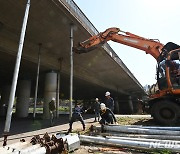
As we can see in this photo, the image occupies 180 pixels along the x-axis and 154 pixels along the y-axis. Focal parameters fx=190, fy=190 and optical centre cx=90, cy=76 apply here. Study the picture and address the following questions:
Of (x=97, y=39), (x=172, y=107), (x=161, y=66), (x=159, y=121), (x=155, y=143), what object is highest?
(x=97, y=39)

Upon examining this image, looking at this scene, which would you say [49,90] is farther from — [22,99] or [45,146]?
[45,146]

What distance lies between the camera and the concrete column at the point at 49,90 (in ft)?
56.2

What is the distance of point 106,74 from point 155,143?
21250mm

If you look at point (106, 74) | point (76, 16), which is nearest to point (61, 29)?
point (76, 16)

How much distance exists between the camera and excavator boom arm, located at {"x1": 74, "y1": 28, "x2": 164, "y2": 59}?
12367mm

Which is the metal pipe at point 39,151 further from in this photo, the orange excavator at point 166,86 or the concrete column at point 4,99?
the concrete column at point 4,99

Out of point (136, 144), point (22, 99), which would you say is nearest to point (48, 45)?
point (22, 99)

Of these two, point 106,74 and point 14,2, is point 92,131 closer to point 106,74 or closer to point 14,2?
point 14,2

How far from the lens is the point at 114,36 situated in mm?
14000

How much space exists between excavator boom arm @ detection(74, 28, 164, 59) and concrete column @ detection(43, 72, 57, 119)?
5444 millimetres

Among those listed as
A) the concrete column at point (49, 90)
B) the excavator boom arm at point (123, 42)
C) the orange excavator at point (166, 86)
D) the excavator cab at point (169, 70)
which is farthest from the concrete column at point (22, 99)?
the excavator cab at point (169, 70)

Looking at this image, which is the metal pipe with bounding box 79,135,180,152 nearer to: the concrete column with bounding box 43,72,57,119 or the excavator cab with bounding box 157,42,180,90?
the excavator cab with bounding box 157,42,180,90

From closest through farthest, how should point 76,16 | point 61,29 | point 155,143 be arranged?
point 155,143, point 76,16, point 61,29

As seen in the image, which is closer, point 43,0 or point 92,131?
point 92,131
